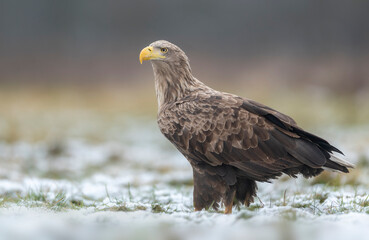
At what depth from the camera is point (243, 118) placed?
5.32 metres

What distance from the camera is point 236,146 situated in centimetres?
529

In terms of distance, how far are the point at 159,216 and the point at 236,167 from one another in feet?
4.80

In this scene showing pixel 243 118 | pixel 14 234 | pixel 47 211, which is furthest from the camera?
pixel 243 118


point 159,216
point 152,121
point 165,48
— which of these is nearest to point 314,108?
point 152,121

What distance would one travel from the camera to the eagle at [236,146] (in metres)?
5.20

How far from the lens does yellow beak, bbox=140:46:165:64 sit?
6.07 metres

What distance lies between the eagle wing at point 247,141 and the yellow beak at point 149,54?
98cm

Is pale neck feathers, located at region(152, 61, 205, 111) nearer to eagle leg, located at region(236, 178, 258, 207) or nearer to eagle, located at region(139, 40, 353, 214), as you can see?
eagle, located at region(139, 40, 353, 214)

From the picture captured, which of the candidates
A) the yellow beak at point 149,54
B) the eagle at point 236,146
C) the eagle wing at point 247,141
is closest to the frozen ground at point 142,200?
the eagle at point 236,146

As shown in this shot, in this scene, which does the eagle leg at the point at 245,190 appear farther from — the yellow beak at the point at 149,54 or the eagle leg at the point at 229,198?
the yellow beak at the point at 149,54

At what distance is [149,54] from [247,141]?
1.76 metres

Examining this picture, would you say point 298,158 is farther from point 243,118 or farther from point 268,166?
point 243,118

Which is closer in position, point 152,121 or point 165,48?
point 165,48

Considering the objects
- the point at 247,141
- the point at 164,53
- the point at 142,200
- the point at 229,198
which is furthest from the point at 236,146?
the point at 164,53
